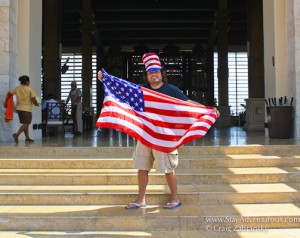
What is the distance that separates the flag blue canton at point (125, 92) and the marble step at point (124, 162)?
155cm

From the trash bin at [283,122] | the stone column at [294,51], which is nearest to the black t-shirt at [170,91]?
the trash bin at [283,122]

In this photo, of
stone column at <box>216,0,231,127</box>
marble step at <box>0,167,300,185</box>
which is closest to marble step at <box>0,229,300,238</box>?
marble step at <box>0,167,300,185</box>

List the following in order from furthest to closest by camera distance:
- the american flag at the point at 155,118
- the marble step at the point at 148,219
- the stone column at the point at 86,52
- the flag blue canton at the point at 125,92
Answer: the stone column at the point at 86,52 → the flag blue canton at the point at 125,92 → the american flag at the point at 155,118 → the marble step at the point at 148,219

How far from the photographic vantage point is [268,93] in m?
9.80

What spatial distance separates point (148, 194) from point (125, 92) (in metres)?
1.23

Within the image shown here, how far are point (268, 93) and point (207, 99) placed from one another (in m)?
8.97

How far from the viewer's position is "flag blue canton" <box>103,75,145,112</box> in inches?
169

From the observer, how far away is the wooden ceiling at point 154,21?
18891 millimetres

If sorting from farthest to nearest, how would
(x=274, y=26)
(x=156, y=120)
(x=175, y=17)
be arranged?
(x=175, y=17) → (x=274, y=26) → (x=156, y=120)

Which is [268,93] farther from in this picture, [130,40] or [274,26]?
[130,40]

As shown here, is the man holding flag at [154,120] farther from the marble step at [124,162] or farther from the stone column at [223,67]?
the stone column at [223,67]

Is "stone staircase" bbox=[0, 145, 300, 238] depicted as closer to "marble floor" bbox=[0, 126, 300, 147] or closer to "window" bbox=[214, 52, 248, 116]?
"marble floor" bbox=[0, 126, 300, 147]

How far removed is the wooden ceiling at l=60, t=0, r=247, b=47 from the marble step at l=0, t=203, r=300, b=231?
15.7 meters

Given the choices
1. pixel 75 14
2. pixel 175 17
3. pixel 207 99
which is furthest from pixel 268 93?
pixel 75 14
